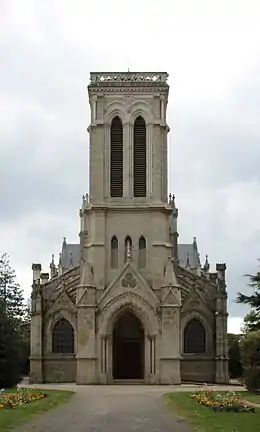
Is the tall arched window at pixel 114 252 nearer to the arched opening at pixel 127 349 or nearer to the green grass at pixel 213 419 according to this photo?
the arched opening at pixel 127 349

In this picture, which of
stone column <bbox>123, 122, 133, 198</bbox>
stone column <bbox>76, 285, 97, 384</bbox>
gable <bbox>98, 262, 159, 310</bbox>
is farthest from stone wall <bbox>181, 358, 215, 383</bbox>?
stone column <bbox>123, 122, 133, 198</bbox>

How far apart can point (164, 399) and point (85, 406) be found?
6129 mm

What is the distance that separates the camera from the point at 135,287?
62.1 metres

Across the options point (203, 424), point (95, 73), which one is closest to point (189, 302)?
point (95, 73)

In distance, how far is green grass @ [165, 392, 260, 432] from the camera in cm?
2360

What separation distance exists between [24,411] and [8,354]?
1970 cm

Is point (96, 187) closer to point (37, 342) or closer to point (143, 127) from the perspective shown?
point (143, 127)

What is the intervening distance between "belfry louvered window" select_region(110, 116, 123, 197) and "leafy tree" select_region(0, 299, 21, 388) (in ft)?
62.3

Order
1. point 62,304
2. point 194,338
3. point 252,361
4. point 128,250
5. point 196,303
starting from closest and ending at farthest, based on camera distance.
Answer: point 252,361 < point 128,250 < point 194,338 < point 62,304 < point 196,303

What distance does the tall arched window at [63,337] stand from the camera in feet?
221

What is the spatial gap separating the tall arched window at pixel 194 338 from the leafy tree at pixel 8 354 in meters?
21.2

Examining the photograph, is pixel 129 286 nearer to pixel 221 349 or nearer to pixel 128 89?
pixel 221 349

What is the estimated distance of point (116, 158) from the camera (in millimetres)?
66250

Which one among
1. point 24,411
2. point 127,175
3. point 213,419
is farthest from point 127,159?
point 213,419
